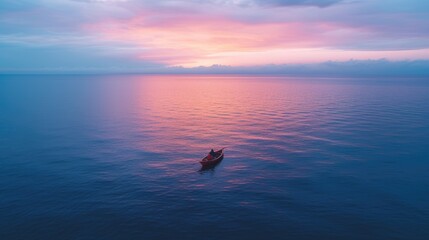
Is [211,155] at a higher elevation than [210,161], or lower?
higher

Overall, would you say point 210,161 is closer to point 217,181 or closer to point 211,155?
point 211,155

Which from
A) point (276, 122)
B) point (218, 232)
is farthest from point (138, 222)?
point (276, 122)

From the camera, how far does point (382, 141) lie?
7762cm

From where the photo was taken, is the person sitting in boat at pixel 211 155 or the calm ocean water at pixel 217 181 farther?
the person sitting in boat at pixel 211 155

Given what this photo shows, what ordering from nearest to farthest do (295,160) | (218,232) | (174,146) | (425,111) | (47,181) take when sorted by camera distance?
(218,232) < (47,181) < (295,160) < (174,146) < (425,111)

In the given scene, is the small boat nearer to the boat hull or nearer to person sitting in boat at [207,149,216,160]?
the boat hull

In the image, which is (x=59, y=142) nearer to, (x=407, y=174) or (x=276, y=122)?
(x=276, y=122)

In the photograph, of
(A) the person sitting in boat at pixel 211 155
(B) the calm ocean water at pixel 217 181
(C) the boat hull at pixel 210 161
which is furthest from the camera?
(A) the person sitting in boat at pixel 211 155

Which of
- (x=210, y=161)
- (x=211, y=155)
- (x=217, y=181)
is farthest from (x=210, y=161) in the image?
(x=217, y=181)

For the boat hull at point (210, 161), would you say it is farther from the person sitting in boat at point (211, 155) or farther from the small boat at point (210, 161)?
the person sitting in boat at point (211, 155)

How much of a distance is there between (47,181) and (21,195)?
543cm

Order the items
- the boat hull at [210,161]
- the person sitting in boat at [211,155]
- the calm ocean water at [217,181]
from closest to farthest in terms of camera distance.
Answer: the calm ocean water at [217,181] < the boat hull at [210,161] < the person sitting in boat at [211,155]

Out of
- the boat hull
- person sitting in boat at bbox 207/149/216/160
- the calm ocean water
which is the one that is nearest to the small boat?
the boat hull

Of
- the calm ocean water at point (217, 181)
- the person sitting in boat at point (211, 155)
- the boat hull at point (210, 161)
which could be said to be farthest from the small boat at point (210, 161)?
the calm ocean water at point (217, 181)
